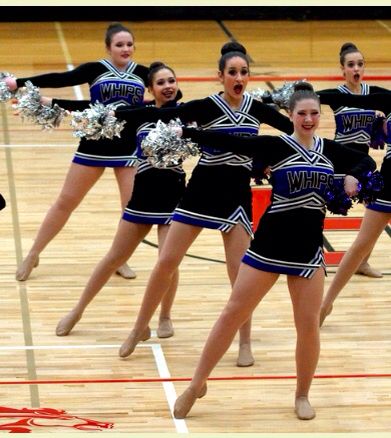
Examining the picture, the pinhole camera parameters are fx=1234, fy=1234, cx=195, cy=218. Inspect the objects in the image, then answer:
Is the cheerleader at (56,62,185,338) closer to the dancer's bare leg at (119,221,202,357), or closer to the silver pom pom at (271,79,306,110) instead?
the dancer's bare leg at (119,221,202,357)

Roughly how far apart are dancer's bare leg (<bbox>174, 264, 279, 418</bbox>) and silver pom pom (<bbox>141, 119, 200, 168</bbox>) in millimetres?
645

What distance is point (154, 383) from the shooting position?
647cm

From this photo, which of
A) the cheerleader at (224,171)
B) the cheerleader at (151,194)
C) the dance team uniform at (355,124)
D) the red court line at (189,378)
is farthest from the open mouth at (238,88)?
the dance team uniform at (355,124)

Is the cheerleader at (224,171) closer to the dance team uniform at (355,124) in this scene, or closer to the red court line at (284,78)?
the dance team uniform at (355,124)

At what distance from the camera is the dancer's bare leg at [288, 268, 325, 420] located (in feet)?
18.9

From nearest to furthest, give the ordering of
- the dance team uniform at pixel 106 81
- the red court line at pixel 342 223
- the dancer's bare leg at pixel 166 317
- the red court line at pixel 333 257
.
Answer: the dancer's bare leg at pixel 166 317
the dance team uniform at pixel 106 81
the red court line at pixel 333 257
the red court line at pixel 342 223

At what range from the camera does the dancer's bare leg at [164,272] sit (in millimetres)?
6398

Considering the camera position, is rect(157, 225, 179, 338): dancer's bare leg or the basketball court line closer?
the basketball court line

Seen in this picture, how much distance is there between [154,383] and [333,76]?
862cm

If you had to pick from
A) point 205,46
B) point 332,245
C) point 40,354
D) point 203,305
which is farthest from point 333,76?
point 40,354

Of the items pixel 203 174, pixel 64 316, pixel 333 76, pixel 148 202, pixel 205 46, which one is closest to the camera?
pixel 203 174

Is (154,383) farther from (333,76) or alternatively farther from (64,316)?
(333,76)

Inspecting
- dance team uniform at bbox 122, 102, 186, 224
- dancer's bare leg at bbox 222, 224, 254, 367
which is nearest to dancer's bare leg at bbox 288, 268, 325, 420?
dancer's bare leg at bbox 222, 224, 254, 367

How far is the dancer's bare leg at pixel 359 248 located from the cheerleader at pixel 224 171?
0.98m
